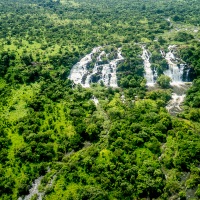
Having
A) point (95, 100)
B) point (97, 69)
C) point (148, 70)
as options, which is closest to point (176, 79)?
point (148, 70)

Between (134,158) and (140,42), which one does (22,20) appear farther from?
(134,158)

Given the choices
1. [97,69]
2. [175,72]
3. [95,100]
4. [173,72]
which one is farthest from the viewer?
[97,69]

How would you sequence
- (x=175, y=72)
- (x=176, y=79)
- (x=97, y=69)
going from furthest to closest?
(x=97, y=69) < (x=175, y=72) < (x=176, y=79)

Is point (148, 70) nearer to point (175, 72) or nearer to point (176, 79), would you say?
point (175, 72)

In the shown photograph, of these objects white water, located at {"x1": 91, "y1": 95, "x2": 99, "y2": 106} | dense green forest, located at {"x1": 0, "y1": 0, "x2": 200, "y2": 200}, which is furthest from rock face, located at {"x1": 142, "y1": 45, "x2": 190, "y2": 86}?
white water, located at {"x1": 91, "y1": 95, "x2": 99, "y2": 106}

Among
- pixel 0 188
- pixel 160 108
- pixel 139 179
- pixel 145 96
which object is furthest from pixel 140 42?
pixel 0 188

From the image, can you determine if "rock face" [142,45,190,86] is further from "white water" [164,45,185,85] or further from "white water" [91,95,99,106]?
"white water" [91,95,99,106]

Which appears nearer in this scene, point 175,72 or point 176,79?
point 176,79
